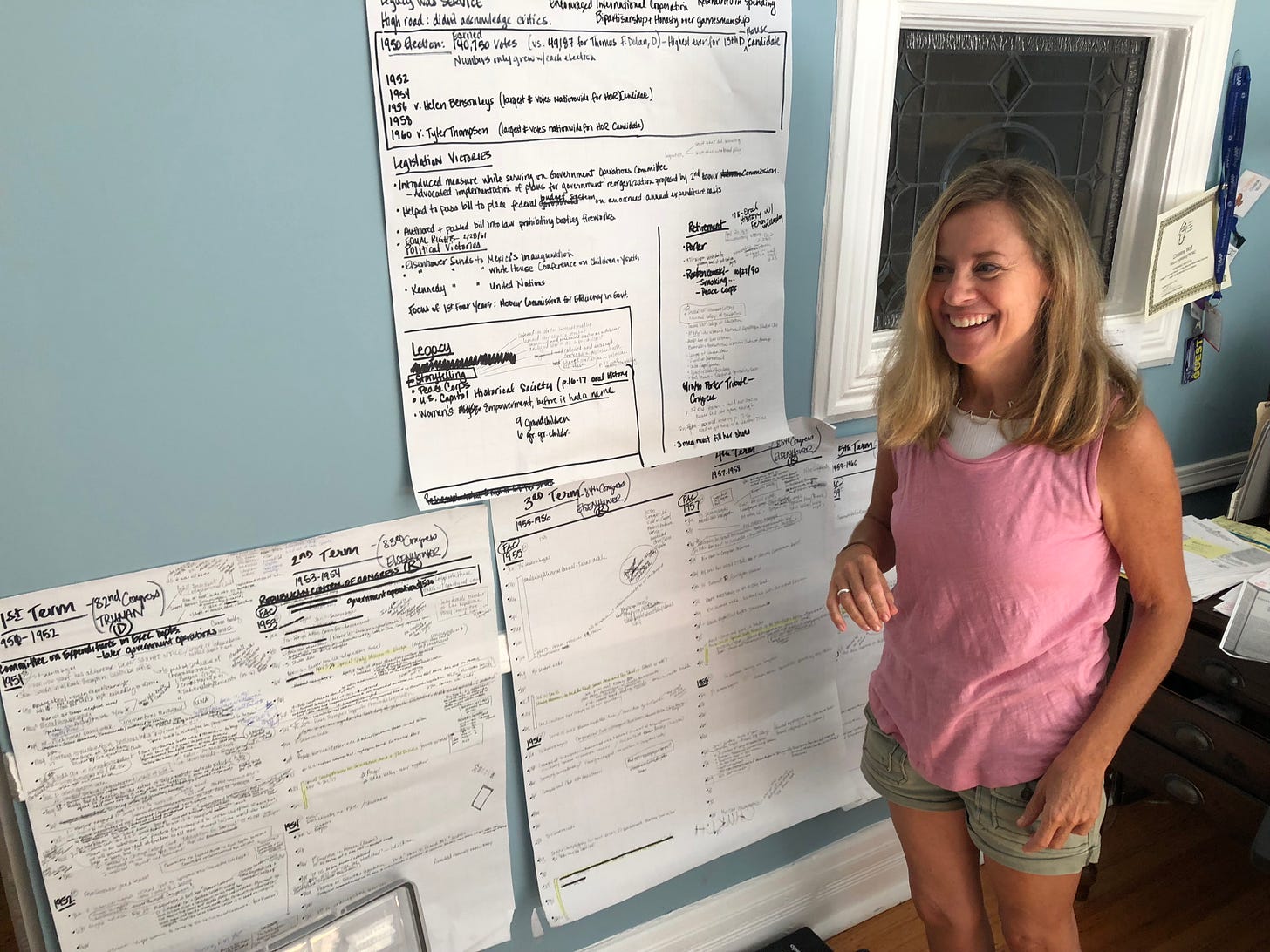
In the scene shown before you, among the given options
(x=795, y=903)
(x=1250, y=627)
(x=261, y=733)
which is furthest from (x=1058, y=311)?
(x=795, y=903)

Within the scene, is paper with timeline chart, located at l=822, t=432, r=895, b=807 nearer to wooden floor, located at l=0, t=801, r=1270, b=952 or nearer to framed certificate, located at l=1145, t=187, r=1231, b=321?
wooden floor, located at l=0, t=801, r=1270, b=952

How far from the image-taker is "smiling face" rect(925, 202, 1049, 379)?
1.16 metres

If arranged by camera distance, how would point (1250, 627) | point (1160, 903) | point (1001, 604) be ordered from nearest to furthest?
point (1001, 604)
point (1250, 627)
point (1160, 903)

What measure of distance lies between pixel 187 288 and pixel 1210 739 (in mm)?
1769

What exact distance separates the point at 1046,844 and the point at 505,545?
84 cm

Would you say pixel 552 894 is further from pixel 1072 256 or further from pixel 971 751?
pixel 1072 256

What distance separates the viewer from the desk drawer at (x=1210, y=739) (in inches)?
61.4

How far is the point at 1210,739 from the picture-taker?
1633 millimetres

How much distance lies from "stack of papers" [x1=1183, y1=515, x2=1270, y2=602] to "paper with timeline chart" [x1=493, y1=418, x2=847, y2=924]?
27.1 inches

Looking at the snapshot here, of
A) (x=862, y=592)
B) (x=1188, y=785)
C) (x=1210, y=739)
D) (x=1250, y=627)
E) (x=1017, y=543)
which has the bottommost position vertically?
(x=1188, y=785)

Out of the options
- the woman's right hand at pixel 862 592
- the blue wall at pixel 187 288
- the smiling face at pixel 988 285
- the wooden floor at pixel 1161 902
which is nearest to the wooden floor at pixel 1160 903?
the wooden floor at pixel 1161 902

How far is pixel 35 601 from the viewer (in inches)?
44.0

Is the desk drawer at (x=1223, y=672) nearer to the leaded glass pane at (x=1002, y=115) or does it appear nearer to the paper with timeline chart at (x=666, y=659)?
the paper with timeline chart at (x=666, y=659)

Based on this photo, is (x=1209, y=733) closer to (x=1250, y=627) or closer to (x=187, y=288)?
(x=1250, y=627)
